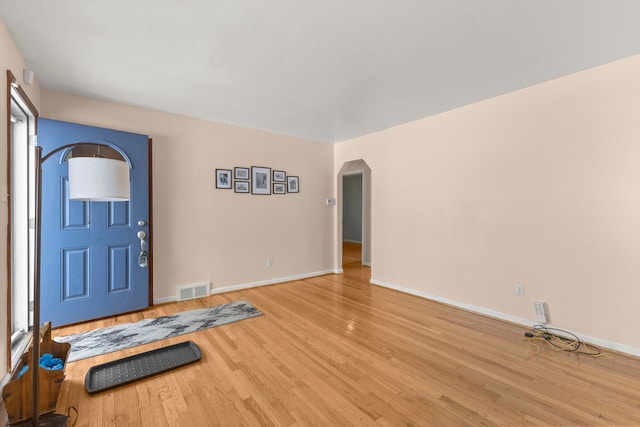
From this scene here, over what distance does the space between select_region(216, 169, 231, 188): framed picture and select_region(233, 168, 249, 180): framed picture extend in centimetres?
9

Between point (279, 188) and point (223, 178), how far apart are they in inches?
36.9

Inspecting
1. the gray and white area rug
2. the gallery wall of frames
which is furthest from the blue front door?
the gallery wall of frames

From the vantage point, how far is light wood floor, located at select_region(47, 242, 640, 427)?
1.64m

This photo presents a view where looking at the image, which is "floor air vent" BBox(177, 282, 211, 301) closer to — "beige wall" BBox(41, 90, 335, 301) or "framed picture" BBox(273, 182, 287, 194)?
"beige wall" BBox(41, 90, 335, 301)

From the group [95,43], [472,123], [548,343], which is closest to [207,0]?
[95,43]

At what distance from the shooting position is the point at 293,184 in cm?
480

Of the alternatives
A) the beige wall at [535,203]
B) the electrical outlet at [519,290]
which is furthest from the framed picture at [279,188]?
the electrical outlet at [519,290]

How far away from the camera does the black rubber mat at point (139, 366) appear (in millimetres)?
1966

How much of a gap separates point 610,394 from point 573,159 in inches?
76.1

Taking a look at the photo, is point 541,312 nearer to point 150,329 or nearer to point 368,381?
point 368,381

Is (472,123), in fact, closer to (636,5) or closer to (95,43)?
(636,5)

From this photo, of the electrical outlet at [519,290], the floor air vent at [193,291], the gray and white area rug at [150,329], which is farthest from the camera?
the floor air vent at [193,291]

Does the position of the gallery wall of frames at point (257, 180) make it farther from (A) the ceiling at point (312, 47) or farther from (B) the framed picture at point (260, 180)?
(A) the ceiling at point (312, 47)

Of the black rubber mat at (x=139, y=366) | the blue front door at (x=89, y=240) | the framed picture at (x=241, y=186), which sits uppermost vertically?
the framed picture at (x=241, y=186)
